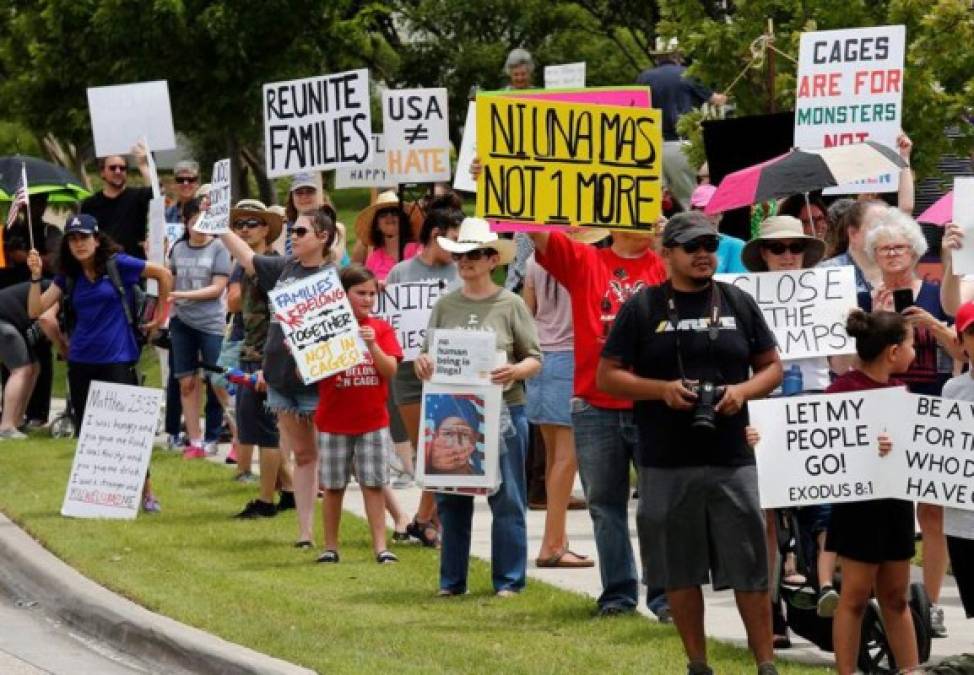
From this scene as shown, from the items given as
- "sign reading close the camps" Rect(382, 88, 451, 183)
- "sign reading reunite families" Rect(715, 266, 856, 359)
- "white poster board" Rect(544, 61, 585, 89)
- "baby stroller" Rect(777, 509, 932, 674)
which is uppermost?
"white poster board" Rect(544, 61, 585, 89)

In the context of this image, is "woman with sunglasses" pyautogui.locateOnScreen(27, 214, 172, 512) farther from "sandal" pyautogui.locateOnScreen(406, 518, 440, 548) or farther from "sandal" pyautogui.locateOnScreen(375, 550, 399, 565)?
"sandal" pyautogui.locateOnScreen(375, 550, 399, 565)

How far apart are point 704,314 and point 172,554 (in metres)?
4.87

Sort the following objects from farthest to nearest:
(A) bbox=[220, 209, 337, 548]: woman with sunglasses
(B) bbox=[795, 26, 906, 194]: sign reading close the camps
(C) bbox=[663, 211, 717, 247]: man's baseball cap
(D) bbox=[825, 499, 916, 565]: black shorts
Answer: (B) bbox=[795, 26, 906, 194]: sign reading close the camps → (A) bbox=[220, 209, 337, 548]: woman with sunglasses → (C) bbox=[663, 211, 717, 247]: man's baseball cap → (D) bbox=[825, 499, 916, 565]: black shorts

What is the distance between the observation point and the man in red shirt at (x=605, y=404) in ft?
36.0

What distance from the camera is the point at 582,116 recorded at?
10977mm

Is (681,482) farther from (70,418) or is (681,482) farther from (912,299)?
(70,418)

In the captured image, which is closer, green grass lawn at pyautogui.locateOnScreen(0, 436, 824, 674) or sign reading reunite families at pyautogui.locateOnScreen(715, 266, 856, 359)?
green grass lawn at pyautogui.locateOnScreen(0, 436, 824, 674)

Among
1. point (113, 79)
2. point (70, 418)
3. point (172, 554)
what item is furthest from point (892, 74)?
point (113, 79)

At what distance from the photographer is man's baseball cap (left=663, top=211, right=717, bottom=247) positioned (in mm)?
9227

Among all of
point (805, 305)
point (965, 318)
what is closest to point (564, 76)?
point (805, 305)

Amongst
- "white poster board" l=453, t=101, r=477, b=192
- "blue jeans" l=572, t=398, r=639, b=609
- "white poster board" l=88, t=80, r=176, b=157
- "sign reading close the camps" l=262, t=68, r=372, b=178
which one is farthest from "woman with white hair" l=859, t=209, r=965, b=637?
"white poster board" l=88, t=80, r=176, b=157

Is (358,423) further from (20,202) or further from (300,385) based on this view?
(20,202)

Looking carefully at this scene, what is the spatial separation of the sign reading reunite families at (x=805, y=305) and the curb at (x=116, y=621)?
2.68 m

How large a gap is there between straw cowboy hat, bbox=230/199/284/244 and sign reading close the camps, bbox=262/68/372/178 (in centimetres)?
27
